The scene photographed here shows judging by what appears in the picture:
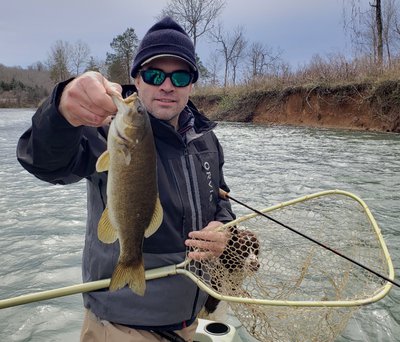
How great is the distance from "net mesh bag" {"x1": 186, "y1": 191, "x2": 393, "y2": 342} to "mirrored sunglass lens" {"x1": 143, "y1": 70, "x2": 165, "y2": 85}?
1.04m

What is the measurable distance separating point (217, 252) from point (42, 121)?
4.20 feet

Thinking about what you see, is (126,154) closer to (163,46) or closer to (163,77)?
(163,77)

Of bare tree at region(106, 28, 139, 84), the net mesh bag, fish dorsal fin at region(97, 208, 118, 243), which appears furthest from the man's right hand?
bare tree at region(106, 28, 139, 84)

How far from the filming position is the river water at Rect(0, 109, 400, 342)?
3.70 m

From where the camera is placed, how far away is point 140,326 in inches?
95.8

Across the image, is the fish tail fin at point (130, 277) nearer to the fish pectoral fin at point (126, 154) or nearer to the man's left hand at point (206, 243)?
the man's left hand at point (206, 243)

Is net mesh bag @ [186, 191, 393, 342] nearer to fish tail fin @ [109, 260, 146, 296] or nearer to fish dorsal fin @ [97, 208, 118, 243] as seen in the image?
fish tail fin @ [109, 260, 146, 296]

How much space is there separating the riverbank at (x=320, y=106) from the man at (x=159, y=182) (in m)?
16.7

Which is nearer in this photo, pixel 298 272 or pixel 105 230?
pixel 105 230

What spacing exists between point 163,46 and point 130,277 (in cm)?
148

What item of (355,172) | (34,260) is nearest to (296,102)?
(355,172)

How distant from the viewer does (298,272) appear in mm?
3756

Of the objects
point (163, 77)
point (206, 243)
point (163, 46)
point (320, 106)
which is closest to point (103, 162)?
point (206, 243)

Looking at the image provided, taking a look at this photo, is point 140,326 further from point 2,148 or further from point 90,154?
point 2,148
